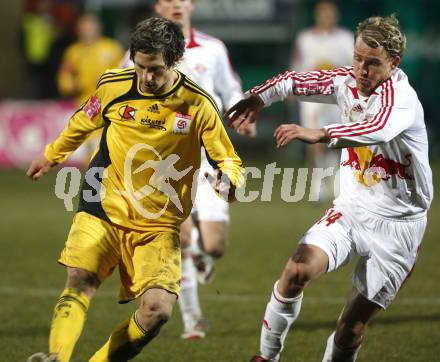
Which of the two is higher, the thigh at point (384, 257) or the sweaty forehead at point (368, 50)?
the sweaty forehead at point (368, 50)

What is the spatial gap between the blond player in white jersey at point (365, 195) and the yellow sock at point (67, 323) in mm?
1114

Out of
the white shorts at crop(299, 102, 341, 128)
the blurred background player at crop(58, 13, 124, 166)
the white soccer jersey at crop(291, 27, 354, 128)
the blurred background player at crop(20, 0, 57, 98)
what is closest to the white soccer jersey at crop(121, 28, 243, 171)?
the white shorts at crop(299, 102, 341, 128)

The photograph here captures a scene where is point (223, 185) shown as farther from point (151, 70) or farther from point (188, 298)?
point (188, 298)

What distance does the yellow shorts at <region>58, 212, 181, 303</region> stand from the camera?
5.47 meters

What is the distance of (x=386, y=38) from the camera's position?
5574mm

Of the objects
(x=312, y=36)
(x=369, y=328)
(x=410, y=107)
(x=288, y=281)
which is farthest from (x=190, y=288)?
(x=312, y=36)

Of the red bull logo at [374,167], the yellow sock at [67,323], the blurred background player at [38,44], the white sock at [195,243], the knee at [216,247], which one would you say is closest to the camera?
the yellow sock at [67,323]

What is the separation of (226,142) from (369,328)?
2555 millimetres

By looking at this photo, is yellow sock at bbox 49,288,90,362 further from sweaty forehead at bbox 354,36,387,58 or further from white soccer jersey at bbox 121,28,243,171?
white soccer jersey at bbox 121,28,243,171

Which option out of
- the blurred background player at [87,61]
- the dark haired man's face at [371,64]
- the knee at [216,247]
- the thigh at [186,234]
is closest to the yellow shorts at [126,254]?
the dark haired man's face at [371,64]

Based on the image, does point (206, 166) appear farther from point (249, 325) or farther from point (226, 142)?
point (226, 142)

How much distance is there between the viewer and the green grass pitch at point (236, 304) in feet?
22.4

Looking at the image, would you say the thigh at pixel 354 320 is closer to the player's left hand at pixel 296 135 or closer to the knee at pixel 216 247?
the player's left hand at pixel 296 135

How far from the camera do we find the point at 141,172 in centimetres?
571
